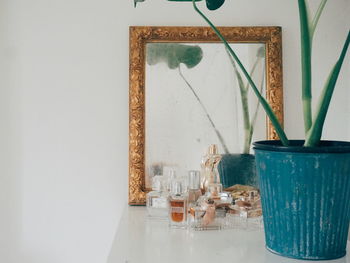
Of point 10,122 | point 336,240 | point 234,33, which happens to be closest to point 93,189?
point 10,122

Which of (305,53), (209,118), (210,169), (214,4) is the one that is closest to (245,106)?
(209,118)

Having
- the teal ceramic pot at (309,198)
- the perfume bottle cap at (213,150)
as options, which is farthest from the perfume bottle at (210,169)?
the teal ceramic pot at (309,198)

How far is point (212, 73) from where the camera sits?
4.31 feet

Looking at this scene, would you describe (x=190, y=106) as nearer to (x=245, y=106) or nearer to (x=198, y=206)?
(x=245, y=106)

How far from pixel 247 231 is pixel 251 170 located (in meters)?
0.31

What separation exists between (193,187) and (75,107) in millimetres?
517

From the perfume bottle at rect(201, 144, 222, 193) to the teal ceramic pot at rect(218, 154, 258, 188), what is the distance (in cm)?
10

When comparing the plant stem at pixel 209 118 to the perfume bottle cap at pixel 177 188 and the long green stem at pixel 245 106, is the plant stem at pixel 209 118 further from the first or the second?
the perfume bottle cap at pixel 177 188

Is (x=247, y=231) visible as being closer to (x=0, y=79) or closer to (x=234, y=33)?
(x=234, y=33)

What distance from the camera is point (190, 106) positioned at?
1.31 meters

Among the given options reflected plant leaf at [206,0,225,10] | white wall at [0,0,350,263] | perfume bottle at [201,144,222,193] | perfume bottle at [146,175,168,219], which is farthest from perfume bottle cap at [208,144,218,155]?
reflected plant leaf at [206,0,225,10]

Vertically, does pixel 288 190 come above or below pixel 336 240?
above

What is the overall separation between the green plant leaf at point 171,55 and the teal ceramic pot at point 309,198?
60 cm

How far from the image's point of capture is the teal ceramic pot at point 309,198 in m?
0.73
